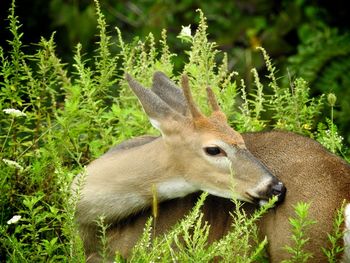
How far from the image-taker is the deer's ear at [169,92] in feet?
27.0

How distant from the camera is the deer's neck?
7.97 m

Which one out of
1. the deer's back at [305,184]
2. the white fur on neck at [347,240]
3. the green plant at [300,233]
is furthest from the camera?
the deer's back at [305,184]

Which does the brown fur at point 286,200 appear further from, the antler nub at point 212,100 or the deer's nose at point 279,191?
the antler nub at point 212,100

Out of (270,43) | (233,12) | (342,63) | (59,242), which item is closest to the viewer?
(59,242)

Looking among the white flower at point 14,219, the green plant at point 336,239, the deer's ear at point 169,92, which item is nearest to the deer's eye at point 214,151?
the deer's ear at point 169,92

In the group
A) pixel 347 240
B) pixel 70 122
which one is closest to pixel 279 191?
pixel 347 240

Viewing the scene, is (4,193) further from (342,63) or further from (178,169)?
(342,63)

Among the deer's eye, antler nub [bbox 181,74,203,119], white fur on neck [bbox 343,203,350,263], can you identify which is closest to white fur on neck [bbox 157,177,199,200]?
the deer's eye

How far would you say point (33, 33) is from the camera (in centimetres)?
1311

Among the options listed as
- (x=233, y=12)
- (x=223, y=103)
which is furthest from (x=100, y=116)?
(x=233, y=12)

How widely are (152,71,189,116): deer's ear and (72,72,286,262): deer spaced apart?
0.5 inches

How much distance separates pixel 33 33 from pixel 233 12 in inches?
87.6

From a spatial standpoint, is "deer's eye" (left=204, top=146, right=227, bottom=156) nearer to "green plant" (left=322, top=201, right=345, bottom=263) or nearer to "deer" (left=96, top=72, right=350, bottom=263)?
"deer" (left=96, top=72, right=350, bottom=263)

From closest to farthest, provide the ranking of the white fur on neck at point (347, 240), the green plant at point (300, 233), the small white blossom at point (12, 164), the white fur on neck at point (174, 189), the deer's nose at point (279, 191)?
the green plant at point (300, 233)
the white fur on neck at point (347, 240)
the deer's nose at point (279, 191)
the white fur on neck at point (174, 189)
the small white blossom at point (12, 164)
